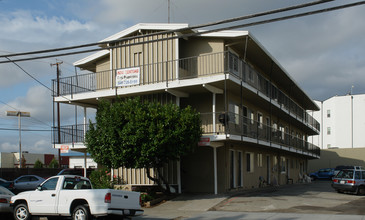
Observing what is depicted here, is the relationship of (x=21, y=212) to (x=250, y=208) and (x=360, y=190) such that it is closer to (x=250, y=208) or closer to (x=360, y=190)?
(x=250, y=208)

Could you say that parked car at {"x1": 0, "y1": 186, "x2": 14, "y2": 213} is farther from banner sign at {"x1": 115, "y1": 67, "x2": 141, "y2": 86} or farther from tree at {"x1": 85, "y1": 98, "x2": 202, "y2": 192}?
banner sign at {"x1": 115, "y1": 67, "x2": 141, "y2": 86}

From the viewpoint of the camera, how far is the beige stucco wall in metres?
54.6

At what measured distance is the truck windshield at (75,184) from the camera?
531 inches

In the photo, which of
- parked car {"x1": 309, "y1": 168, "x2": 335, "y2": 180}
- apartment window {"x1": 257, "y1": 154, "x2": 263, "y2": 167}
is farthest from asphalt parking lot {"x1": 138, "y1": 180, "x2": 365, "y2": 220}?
parked car {"x1": 309, "y1": 168, "x2": 335, "y2": 180}

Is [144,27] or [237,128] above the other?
[144,27]

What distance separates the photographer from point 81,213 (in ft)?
41.4

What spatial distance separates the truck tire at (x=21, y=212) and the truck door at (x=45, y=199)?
23cm

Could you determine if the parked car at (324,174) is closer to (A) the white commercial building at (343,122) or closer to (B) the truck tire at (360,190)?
(A) the white commercial building at (343,122)

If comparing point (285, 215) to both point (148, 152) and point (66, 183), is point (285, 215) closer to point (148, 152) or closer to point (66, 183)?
point (148, 152)

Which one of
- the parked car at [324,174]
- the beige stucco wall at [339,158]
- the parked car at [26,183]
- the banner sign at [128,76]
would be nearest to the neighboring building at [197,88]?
the banner sign at [128,76]

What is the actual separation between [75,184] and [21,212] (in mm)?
2030

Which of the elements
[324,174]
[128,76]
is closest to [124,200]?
[128,76]

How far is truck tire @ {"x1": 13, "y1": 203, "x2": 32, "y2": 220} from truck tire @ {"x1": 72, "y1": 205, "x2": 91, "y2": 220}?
1.96m

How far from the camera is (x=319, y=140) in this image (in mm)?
71250
